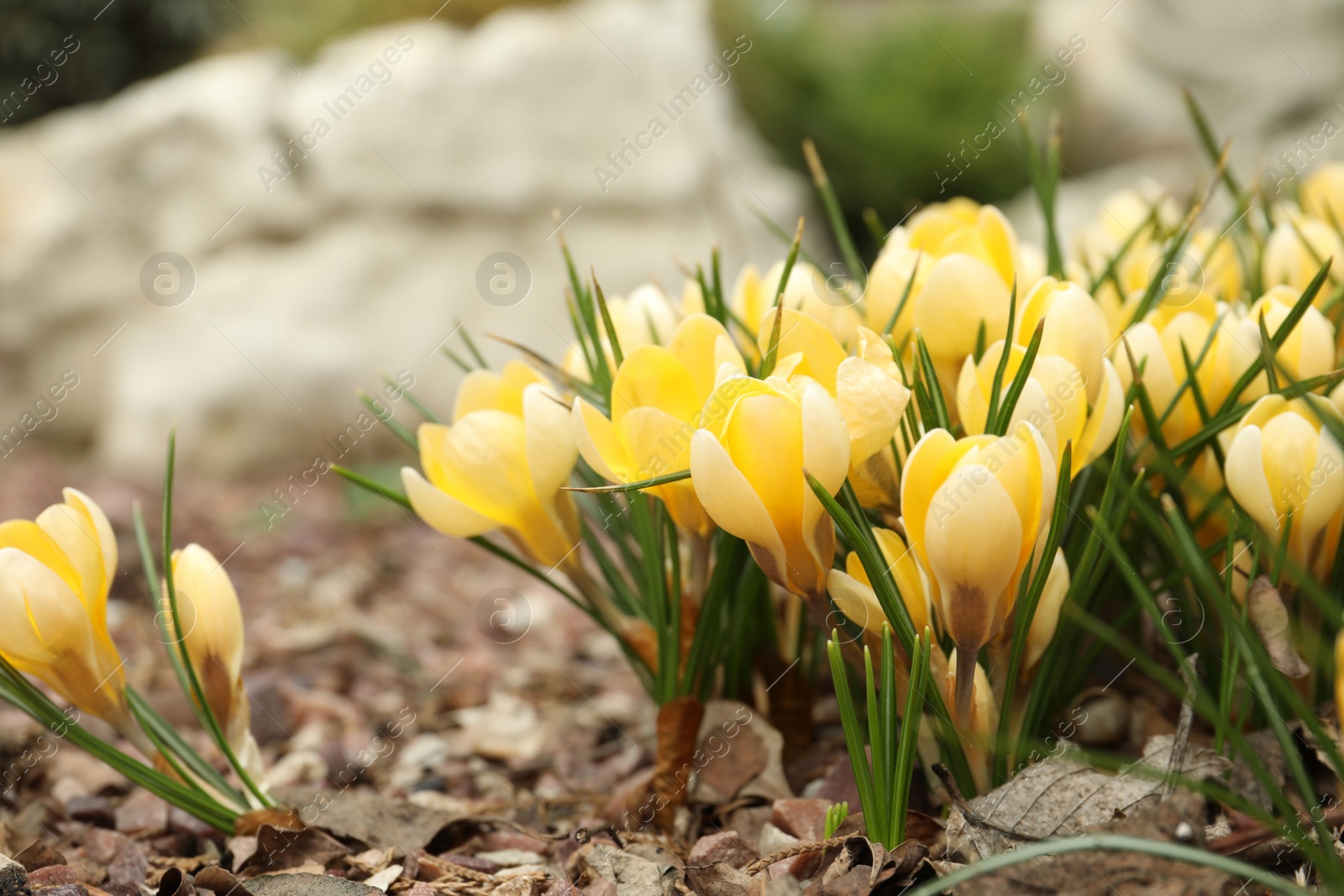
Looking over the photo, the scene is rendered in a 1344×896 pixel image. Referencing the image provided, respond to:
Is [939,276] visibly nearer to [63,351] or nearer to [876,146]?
[63,351]

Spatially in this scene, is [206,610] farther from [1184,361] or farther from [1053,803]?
[1184,361]

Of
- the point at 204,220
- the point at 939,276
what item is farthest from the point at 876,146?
the point at 939,276

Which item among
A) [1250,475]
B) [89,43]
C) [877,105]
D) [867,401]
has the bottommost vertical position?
[1250,475]

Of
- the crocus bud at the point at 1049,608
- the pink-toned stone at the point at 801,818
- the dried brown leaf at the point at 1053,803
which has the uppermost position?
the crocus bud at the point at 1049,608

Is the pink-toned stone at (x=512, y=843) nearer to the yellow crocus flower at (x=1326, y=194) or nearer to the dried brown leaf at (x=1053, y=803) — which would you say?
the dried brown leaf at (x=1053, y=803)

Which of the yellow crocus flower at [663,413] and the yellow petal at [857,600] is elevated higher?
the yellow crocus flower at [663,413]

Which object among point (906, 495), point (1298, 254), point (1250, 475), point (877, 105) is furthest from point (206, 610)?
point (877, 105)

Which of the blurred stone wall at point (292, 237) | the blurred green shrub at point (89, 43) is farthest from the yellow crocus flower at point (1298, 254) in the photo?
the blurred green shrub at point (89, 43)
